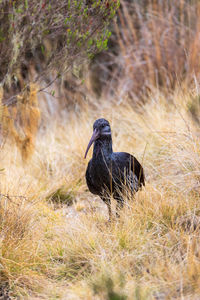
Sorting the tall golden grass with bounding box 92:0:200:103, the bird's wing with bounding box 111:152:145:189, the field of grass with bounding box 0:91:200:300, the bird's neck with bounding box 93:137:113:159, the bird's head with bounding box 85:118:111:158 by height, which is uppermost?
the tall golden grass with bounding box 92:0:200:103

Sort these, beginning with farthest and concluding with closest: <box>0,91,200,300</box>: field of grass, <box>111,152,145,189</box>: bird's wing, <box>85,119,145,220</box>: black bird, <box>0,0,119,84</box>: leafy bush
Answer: <box>0,0,119,84</box>: leafy bush → <box>111,152,145,189</box>: bird's wing → <box>85,119,145,220</box>: black bird → <box>0,91,200,300</box>: field of grass

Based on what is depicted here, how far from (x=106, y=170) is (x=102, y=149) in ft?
0.64

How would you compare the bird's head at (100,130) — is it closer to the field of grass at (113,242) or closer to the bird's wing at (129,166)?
the bird's wing at (129,166)

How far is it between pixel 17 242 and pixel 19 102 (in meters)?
2.19

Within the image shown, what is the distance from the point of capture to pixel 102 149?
405cm

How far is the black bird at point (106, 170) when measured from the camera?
13.1 ft

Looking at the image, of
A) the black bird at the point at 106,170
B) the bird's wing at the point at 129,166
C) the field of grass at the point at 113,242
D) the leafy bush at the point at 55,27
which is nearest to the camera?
the field of grass at the point at 113,242

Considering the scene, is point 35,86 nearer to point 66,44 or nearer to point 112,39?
point 66,44

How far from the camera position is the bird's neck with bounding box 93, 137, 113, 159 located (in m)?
4.03

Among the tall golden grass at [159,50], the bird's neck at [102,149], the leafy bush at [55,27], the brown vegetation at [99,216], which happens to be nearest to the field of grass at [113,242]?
the brown vegetation at [99,216]

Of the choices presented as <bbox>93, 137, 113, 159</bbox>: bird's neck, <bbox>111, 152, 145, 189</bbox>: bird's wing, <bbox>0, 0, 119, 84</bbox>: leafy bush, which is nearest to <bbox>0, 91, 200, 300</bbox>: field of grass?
<bbox>111, 152, 145, 189</bbox>: bird's wing

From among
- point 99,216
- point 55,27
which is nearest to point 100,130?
point 99,216

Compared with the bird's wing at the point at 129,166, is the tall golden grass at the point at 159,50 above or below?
above

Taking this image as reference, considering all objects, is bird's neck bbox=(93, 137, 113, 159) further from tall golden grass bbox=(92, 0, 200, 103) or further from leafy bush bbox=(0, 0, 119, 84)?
tall golden grass bbox=(92, 0, 200, 103)
